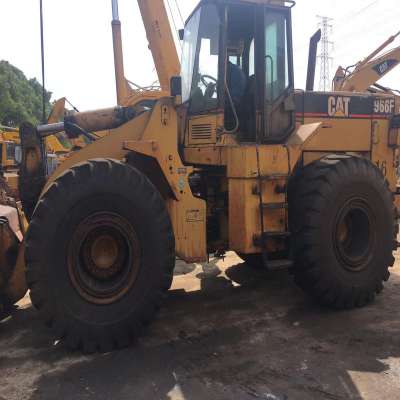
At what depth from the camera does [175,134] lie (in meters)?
4.05

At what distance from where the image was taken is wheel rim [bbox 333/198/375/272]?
4309 millimetres

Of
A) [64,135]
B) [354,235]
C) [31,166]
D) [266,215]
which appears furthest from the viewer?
[64,135]

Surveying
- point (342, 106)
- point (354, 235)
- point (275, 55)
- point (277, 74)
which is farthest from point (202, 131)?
point (342, 106)

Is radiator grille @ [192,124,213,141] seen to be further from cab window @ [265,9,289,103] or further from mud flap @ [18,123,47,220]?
mud flap @ [18,123,47,220]

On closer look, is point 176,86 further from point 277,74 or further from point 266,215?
point 266,215

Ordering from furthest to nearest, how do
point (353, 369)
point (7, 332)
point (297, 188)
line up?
point (297, 188), point (7, 332), point (353, 369)

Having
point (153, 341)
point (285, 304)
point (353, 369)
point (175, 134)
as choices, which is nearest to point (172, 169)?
point (175, 134)

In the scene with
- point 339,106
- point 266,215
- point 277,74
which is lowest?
point 266,215

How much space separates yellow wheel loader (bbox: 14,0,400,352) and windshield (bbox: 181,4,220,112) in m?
0.01

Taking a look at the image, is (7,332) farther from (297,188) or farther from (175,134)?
(297,188)

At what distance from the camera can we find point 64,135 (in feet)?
35.0

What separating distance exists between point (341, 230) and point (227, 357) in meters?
1.94

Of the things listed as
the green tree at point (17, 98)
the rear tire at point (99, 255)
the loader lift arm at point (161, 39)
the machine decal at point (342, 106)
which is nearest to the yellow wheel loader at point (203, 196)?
the rear tire at point (99, 255)

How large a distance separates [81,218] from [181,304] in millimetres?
1632
